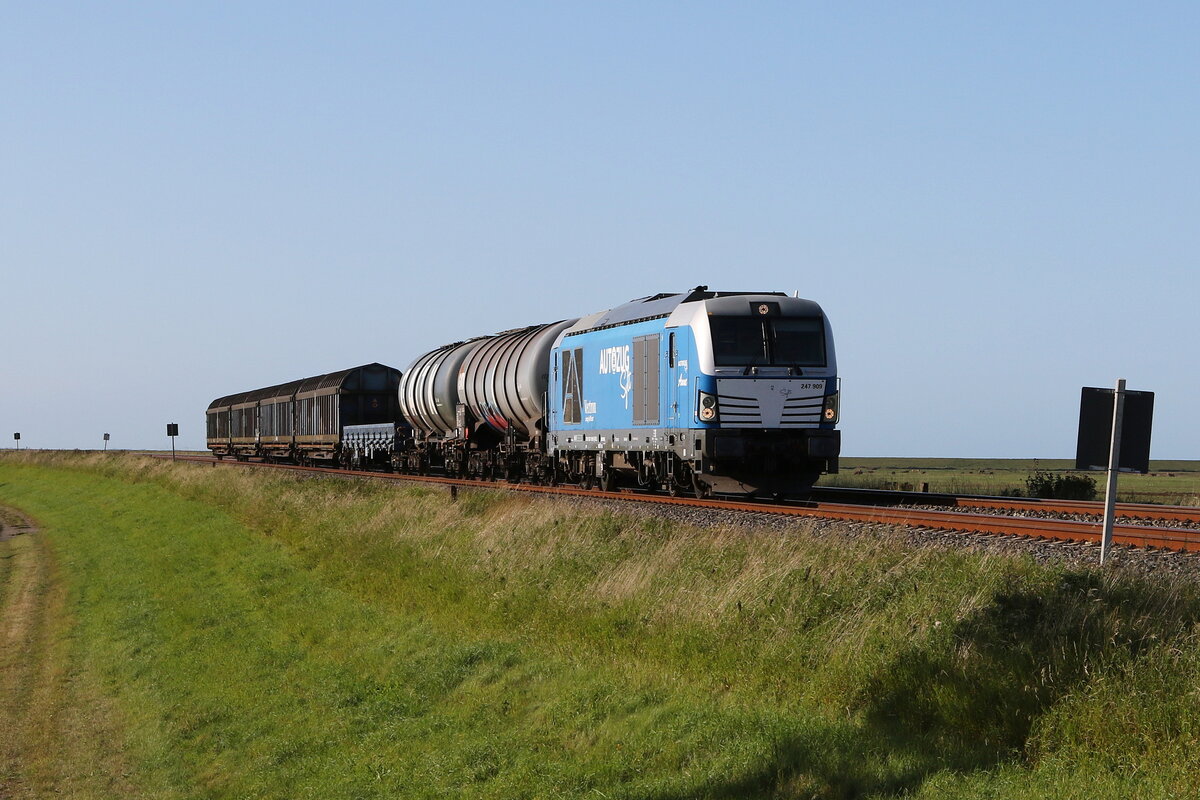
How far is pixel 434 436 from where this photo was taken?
41500mm

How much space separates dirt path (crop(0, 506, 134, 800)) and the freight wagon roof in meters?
12.3

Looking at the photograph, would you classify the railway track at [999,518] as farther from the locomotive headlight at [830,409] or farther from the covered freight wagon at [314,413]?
the covered freight wagon at [314,413]

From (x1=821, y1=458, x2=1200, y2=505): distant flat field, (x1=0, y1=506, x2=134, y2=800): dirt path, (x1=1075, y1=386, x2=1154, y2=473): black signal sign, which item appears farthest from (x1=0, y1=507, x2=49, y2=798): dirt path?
(x1=821, y1=458, x2=1200, y2=505): distant flat field

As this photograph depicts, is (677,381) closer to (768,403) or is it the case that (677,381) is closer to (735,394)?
(735,394)

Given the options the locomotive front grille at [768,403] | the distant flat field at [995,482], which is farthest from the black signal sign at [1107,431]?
the distant flat field at [995,482]

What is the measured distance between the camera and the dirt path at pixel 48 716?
1527 centimetres

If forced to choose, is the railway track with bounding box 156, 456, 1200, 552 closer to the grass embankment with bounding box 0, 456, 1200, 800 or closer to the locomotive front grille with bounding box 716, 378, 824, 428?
the locomotive front grille with bounding box 716, 378, 824, 428

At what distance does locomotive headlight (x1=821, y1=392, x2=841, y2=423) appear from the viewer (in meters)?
22.3

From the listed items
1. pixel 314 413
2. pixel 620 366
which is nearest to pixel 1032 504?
pixel 620 366

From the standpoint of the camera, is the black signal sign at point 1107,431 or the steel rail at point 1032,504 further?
the steel rail at point 1032,504

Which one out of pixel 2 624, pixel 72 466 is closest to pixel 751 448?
pixel 2 624

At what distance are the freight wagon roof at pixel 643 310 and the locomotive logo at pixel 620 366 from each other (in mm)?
621

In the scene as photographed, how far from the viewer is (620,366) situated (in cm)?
2545

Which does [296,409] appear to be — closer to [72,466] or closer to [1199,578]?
[72,466]
